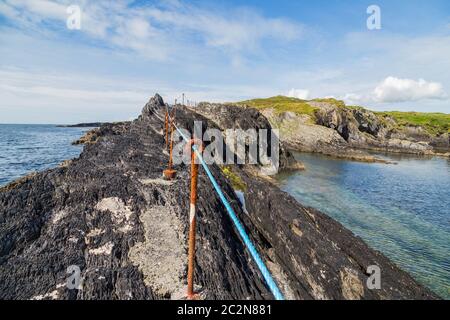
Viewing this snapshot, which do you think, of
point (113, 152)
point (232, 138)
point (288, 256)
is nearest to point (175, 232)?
point (288, 256)

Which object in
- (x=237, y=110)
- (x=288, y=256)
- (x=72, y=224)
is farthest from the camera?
(x=237, y=110)

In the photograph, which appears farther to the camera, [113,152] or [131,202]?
[113,152]

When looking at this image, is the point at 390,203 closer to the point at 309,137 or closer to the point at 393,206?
the point at 393,206

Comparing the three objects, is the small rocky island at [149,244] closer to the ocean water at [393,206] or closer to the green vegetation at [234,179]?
the ocean water at [393,206]

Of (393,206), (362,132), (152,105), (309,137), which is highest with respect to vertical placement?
(152,105)

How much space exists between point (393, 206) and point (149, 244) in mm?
30216

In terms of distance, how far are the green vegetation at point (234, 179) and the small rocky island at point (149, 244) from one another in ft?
28.6

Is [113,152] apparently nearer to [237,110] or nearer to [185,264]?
[185,264]

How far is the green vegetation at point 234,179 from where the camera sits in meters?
26.0

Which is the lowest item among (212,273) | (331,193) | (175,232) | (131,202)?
(331,193)

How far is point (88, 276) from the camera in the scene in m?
7.32

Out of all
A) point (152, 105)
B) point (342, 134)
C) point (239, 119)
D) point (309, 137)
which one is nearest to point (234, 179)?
point (152, 105)

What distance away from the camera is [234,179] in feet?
92.1
